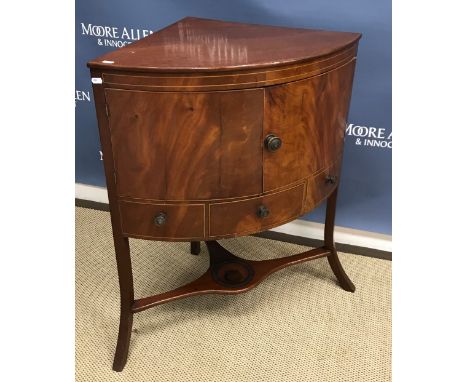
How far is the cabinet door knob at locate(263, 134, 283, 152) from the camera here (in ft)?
4.47

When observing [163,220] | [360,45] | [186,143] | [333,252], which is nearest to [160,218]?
[163,220]

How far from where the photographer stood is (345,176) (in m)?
2.12

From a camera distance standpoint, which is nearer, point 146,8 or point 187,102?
point 187,102

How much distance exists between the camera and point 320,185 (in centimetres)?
159

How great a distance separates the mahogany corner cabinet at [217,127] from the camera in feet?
4.17

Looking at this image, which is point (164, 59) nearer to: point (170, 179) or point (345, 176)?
point (170, 179)

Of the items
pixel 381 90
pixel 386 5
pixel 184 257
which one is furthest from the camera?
pixel 184 257

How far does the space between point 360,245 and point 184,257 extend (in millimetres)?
743

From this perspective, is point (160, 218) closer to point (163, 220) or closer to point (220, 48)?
point (163, 220)

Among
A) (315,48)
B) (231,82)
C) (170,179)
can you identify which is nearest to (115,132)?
(170,179)

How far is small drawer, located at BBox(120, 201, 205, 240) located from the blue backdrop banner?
87cm

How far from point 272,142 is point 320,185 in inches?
11.8

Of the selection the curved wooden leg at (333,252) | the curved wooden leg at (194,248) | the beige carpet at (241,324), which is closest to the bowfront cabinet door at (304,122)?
the curved wooden leg at (333,252)

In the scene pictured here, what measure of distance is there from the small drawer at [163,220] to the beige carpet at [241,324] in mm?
502
